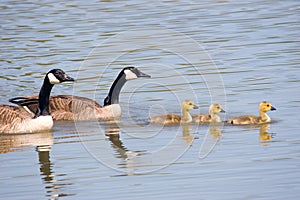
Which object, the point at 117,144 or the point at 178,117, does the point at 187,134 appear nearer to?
the point at 178,117

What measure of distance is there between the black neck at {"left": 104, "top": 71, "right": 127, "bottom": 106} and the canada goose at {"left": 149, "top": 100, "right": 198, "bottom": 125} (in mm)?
1439

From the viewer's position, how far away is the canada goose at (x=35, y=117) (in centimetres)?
1330

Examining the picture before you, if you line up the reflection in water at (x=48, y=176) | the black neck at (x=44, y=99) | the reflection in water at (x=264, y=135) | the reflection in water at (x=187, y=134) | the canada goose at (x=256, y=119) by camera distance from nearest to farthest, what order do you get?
the reflection in water at (x=48, y=176) → the reflection in water at (x=264, y=135) → the reflection in water at (x=187, y=134) → the canada goose at (x=256, y=119) → the black neck at (x=44, y=99)

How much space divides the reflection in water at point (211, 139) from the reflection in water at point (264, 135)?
23.3 inches

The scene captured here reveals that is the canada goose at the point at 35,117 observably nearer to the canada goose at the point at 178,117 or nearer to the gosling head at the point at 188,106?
the canada goose at the point at 178,117

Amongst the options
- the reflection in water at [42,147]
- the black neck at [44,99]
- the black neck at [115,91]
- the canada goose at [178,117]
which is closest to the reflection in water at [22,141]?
the reflection in water at [42,147]

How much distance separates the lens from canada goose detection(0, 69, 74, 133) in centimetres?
1330

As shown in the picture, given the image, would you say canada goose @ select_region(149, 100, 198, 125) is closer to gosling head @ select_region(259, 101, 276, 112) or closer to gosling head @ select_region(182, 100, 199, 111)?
gosling head @ select_region(182, 100, 199, 111)

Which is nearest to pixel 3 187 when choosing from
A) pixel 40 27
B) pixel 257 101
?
pixel 257 101

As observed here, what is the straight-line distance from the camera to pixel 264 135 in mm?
11672

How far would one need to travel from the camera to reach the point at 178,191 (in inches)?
350

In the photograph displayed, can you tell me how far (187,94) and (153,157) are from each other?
14.4 ft

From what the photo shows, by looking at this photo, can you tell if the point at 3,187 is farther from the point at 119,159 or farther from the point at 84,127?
the point at 84,127

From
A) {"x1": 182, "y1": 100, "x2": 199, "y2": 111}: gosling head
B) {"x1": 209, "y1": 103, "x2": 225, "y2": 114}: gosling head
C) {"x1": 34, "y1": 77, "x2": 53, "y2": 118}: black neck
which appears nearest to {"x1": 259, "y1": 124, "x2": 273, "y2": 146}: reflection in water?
{"x1": 209, "y1": 103, "x2": 225, "y2": 114}: gosling head
